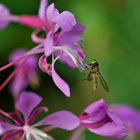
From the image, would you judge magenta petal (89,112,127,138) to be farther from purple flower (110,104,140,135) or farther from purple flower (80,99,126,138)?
purple flower (110,104,140,135)

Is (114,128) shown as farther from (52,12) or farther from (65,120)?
(52,12)

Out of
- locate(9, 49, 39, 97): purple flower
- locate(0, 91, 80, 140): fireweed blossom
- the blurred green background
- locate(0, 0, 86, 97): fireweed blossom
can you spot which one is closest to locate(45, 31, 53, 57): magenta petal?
locate(0, 0, 86, 97): fireweed blossom

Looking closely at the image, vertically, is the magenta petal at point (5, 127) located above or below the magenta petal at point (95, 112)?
above

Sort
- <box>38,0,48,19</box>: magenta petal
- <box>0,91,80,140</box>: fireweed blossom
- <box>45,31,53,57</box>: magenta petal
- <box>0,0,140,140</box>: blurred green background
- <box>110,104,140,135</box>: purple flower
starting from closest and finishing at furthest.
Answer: <box>45,31,53,57</box>: magenta petal < <box>0,91,80,140</box>: fireweed blossom < <box>38,0,48,19</box>: magenta petal < <box>110,104,140,135</box>: purple flower < <box>0,0,140,140</box>: blurred green background

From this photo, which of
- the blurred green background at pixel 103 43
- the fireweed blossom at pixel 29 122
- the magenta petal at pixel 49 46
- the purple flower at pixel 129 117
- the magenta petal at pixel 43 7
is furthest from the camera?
the blurred green background at pixel 103 43

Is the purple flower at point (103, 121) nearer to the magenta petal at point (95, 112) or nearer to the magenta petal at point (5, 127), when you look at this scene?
the magenta petal at point (95, 112)

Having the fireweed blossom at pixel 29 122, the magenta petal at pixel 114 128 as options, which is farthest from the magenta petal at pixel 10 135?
the magenta petal at pixel 114 128
